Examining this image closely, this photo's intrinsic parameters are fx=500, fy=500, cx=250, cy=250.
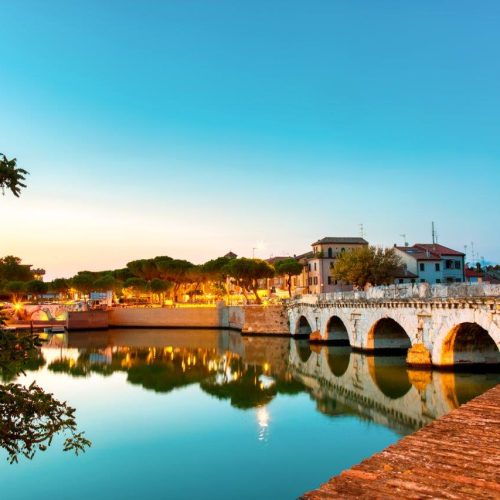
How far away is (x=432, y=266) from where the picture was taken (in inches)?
3091

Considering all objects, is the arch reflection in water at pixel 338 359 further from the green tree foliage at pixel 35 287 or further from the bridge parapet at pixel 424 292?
the green tree foliage at pixel 35 287

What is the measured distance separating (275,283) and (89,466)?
4117 inches

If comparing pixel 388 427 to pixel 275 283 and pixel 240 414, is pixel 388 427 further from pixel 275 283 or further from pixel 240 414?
pixel 275 283

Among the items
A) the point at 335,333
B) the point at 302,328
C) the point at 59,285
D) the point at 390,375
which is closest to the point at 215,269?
the point at 302,328

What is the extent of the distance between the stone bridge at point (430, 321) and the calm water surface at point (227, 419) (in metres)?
1.65

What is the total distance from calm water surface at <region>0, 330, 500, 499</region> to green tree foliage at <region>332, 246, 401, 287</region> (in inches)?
666

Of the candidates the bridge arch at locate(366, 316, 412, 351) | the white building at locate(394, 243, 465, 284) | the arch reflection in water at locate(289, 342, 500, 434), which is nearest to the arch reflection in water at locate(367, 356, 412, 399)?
the arch reflection in water at locate(289, 342, 500, 434)

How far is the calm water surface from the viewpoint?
58.8 feet

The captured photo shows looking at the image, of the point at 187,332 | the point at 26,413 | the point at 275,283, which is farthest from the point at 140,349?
the point at 275,283

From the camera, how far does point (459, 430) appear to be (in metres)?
8.27

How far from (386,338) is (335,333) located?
11742 millimetres

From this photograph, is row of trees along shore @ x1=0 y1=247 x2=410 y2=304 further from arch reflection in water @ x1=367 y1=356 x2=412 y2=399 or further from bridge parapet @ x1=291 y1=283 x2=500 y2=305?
arch reflection in water @ x1=367 y1=356 x2=412 y2=399

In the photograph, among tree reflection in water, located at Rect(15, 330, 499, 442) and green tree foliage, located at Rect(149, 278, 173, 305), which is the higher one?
green tree foliage, located at Rect(149, 278, 173, 305)

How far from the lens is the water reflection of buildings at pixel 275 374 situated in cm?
2784
